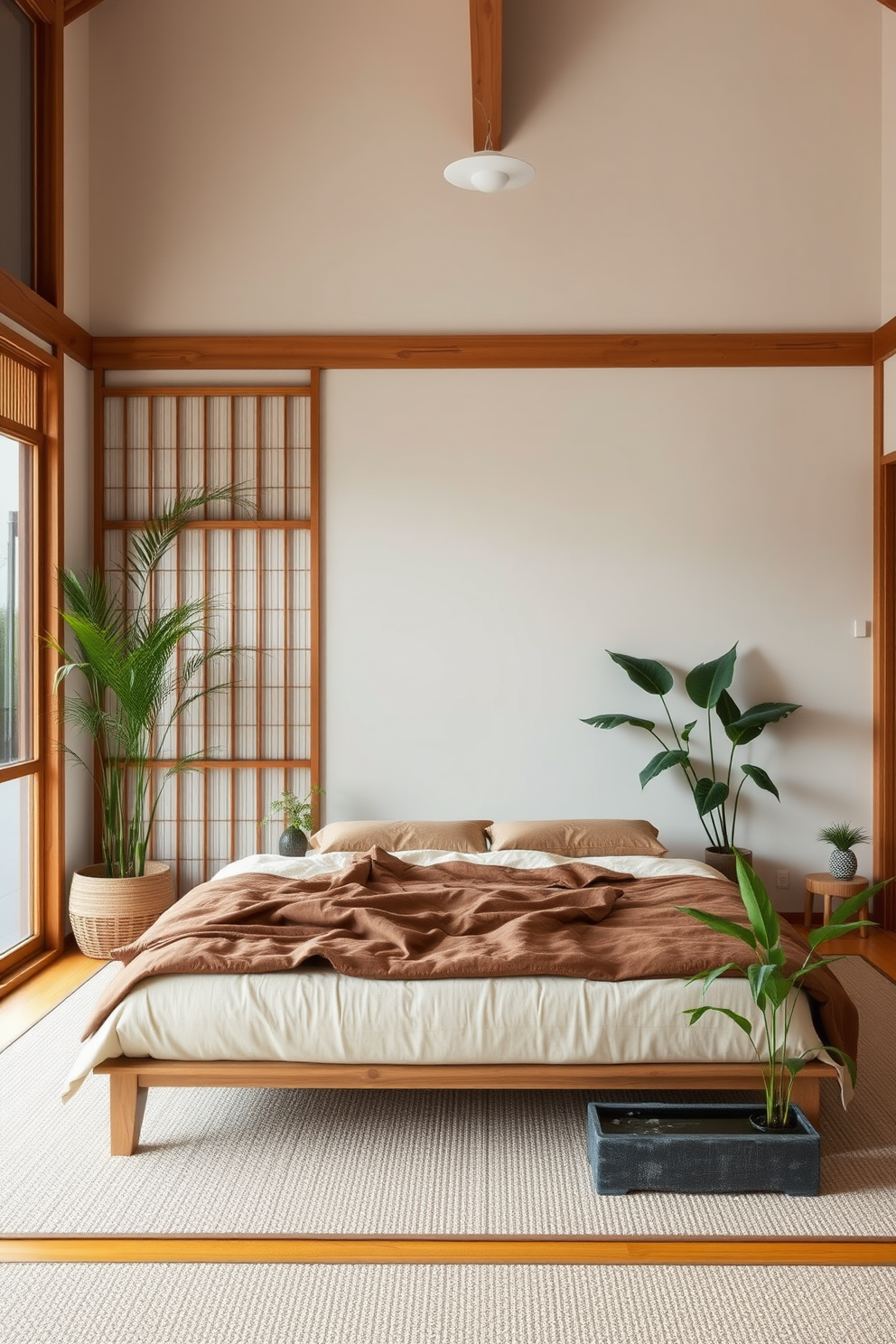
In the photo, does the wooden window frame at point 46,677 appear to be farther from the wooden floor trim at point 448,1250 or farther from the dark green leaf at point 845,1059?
the dark green leaf at point 845,1059

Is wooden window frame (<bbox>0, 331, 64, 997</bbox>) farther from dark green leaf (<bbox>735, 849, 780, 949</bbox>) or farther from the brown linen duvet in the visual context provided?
dark green leaf (<bbox>735, 849, 780, 949</bbox>)

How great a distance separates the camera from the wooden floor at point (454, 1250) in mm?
2326

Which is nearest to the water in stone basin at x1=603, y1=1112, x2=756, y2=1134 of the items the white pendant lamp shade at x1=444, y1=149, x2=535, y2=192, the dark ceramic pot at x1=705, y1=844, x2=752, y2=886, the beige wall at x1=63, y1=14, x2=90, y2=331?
the dark ceramic pot at x1=705, y1=844, x2=752, y2=886

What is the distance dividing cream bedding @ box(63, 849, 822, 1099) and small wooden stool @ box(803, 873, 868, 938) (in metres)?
2.08

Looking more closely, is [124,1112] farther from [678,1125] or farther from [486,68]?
[486,68]

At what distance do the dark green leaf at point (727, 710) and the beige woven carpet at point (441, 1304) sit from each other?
2921 mm

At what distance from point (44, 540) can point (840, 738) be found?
3.74 meters

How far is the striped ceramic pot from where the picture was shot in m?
4.91

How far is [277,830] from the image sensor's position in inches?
205

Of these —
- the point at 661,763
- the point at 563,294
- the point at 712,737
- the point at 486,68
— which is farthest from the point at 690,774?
the point at 486,68

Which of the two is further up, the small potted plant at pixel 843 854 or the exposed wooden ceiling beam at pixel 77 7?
the exposed wooden ceiling beam at pixel 77 7

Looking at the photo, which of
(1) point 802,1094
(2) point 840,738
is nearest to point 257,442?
(2) point 840,738

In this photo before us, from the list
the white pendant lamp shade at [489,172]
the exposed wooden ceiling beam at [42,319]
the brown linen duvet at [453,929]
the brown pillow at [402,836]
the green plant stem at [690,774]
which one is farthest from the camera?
the green plant stem at [690,774]

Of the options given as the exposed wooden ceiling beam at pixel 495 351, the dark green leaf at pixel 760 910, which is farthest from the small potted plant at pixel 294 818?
the dark green leaf at pixel 760 910
